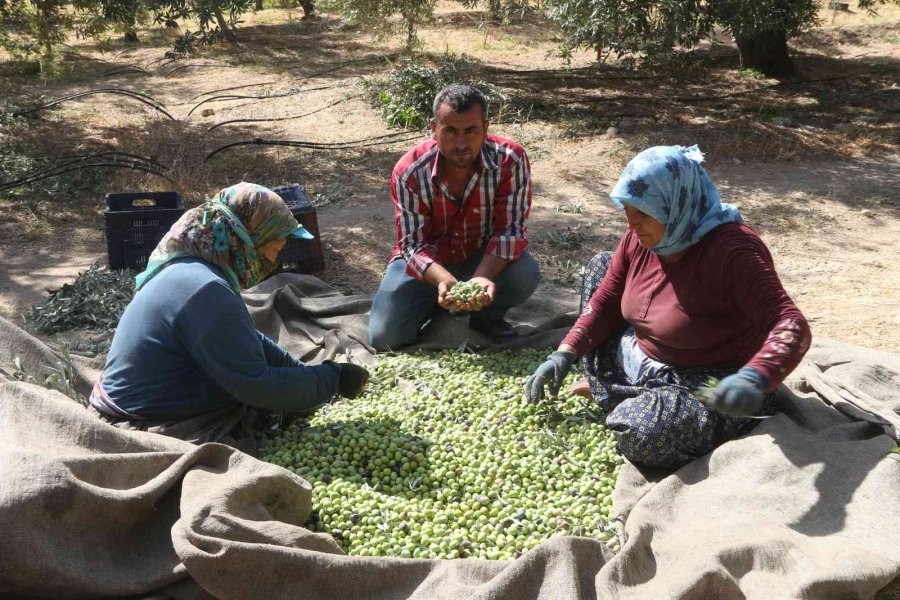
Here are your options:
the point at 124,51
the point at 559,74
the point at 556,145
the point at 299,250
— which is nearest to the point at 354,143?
the point at 556,145

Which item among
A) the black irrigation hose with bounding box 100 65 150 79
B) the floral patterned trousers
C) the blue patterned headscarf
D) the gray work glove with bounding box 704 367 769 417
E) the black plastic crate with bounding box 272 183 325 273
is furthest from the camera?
the black irrigation hose with bounding box 100 65 150 79

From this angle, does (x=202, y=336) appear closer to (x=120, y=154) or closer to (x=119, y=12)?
(x=120, y=154)

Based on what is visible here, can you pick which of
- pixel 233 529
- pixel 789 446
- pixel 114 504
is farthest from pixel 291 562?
pixel 789 446

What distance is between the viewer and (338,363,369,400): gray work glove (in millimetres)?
3445

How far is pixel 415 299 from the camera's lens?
14.4ft

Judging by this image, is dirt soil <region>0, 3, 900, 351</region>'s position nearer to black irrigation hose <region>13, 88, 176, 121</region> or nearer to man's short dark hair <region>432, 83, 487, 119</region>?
black irrigation hose <region>13, 88, 176, 121</region>

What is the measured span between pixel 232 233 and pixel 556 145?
5405mm

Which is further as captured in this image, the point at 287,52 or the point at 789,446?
the point at 287,52

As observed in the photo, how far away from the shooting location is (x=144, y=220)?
5277 mm

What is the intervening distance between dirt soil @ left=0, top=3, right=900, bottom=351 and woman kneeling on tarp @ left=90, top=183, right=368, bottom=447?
2.28 metres

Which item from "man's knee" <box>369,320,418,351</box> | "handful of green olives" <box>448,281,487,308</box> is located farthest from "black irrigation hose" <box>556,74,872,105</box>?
"handful of green olives" <box>448,281,487,308</box>

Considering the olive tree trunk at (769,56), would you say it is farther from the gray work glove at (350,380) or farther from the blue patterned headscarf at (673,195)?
the gray work glove at (350,380)

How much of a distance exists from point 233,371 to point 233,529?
2.41 feet

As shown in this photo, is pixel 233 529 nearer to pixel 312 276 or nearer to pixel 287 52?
pixel 312 276
